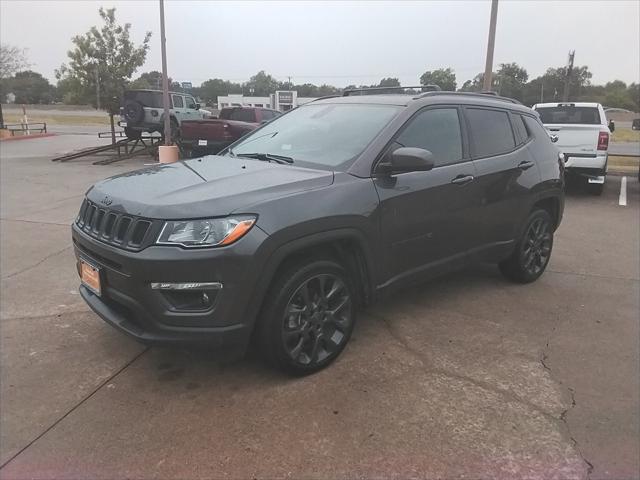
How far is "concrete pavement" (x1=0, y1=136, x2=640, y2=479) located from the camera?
8.43 ft

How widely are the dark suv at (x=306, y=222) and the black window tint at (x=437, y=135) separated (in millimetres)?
12

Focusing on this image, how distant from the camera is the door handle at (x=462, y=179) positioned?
405 centimetres

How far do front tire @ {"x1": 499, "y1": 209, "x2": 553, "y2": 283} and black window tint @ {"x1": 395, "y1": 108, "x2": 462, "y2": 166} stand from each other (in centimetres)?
132

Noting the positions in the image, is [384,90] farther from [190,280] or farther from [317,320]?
[190,280]

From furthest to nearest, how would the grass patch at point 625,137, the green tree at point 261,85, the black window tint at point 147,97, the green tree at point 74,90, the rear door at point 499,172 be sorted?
the green tree at point 261,85
the grass patch at point 625,137
the green tree at point 74,90
the black window tint at point 147,97
the rear door at point 499,172

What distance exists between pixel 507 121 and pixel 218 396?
353 cm

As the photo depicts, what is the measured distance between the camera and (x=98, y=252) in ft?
10.0

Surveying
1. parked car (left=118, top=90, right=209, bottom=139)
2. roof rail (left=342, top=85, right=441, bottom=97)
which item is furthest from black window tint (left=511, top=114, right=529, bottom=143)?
parked car (left=118, top=90, right=209, bottom=139)

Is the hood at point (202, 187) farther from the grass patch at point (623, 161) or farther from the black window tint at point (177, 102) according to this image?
the black window tint at point (177, 102)

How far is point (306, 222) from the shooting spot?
9.98 feet

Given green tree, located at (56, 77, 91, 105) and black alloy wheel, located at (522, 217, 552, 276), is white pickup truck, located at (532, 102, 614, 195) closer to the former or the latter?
black alloy wheel, located at (522, 217, 552, 276)

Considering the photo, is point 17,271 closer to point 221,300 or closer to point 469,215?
point 221,300

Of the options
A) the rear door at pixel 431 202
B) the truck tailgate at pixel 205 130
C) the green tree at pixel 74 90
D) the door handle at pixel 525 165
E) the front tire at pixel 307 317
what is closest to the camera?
the front tire at pixel 307 317

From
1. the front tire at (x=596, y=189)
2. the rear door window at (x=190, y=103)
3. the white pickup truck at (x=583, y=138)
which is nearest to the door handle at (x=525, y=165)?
the white pickup truck at (x=583, y=138)
